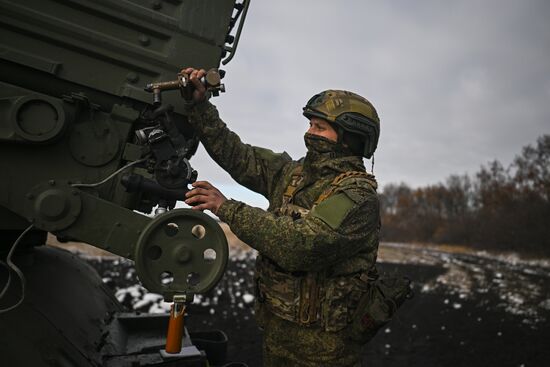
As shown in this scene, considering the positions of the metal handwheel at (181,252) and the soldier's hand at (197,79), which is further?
the soldier's hand at (197,79)

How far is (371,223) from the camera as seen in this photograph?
2680 millimetres

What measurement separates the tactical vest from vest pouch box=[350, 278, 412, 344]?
72 mm

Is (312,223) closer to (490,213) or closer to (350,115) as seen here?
(350,115)

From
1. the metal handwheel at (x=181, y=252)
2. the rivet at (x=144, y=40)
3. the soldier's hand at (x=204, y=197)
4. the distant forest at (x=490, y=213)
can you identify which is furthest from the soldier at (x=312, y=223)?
the distant forest at (x=490, y=213)

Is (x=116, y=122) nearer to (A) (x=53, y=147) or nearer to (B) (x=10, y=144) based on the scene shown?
(A) (x=53, y=147)

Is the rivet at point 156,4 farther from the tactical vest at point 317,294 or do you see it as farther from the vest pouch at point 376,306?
the vest pouch at point 376,306

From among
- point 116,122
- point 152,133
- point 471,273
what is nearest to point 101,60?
point 116,122

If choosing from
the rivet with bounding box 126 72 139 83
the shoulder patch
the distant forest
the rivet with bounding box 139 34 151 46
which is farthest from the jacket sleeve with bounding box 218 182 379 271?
the distant forest

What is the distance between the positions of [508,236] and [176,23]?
1228 inches

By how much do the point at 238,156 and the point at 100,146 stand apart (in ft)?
3.83

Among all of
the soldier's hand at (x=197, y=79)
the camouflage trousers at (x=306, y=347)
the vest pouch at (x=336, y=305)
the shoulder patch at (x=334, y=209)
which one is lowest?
the camouflage trousers at (x=306, y=347)

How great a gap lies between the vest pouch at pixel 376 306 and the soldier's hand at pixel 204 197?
1.31m

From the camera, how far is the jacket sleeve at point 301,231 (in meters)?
2.38

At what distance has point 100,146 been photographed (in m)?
2.26
